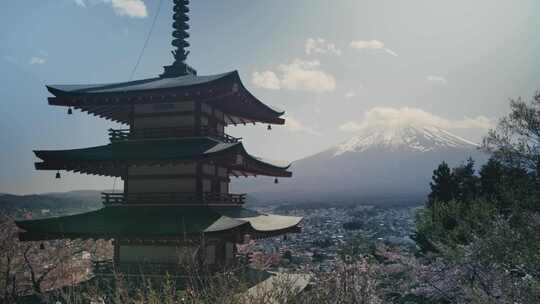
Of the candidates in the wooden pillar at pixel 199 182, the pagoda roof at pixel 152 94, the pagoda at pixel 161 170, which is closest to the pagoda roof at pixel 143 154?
the pagoda at pixel 161 170

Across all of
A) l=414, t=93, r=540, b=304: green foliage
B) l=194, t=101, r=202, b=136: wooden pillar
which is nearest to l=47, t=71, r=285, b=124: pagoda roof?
l=194, t=101, r=202, b=136: wooden pillar

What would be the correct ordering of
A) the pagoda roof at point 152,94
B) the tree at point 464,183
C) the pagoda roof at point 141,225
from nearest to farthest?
the pagoda roof at point 141,225, the pagoda roof at point 152,94, the tree at point 464,183

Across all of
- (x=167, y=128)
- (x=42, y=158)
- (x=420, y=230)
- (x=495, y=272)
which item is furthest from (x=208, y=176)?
(x=420, y=230)

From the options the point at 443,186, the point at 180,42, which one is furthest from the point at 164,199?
the point at 443,186

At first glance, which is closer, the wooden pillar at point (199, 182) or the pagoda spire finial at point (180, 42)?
the wooden pillar at point (199, 182)

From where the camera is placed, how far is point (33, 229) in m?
13.5

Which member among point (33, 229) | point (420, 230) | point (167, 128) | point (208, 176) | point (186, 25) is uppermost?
point (186, 25)

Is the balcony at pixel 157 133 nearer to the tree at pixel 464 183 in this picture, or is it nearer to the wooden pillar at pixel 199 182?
the wooden pillar at pixel 199 182

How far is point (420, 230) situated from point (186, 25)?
2389cm

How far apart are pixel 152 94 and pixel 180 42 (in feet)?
13.8

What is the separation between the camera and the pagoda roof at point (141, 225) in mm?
12242

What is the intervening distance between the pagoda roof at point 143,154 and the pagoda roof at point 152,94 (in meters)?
1.39

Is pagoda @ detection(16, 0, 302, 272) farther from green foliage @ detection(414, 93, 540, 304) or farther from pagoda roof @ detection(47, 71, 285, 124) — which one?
green foliage @ detection(414, 93, 540, 304)

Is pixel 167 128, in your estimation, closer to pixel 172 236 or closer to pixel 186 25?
pixel 172 236
